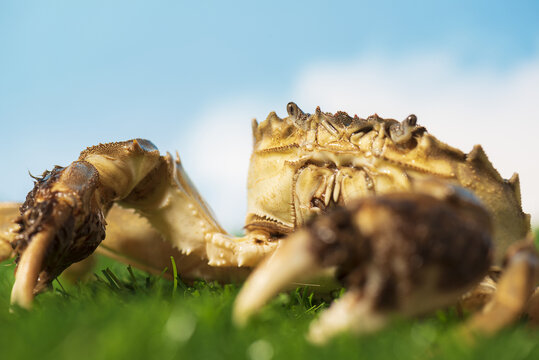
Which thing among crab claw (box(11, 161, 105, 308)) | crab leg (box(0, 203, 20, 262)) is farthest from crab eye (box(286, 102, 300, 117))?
crab leg (box(0, 203, 20, 262))

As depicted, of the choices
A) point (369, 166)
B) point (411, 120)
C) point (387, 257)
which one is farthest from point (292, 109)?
point (387, 257)

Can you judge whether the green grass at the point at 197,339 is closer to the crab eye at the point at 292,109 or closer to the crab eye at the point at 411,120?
the crab eye at the point at 411,120

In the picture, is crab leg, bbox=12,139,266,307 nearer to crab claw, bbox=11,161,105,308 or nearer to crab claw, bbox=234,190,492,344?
crab claw, bbox=11,161,105,308

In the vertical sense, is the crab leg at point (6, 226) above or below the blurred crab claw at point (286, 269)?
above

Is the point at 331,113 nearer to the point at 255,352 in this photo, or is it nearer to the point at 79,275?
the point at 255,352

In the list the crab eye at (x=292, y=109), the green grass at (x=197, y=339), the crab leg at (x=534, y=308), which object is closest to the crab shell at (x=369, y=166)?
the crab eye at (x=292, y=109)

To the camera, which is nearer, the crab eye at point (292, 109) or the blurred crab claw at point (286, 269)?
the blurred crab claw at point (286, 269)

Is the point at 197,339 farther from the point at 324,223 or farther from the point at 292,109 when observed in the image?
the point at 292,109
